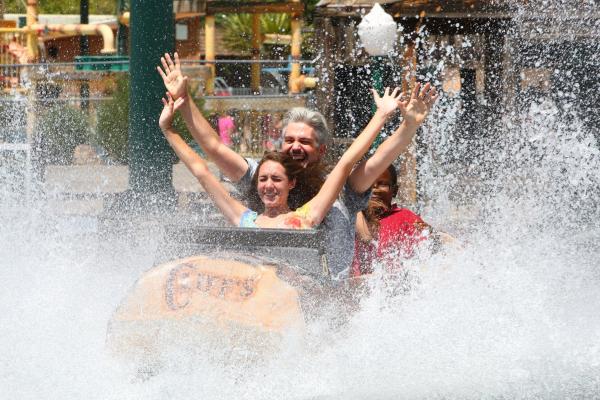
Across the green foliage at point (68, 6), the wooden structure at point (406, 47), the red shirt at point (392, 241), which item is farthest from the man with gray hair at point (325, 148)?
the green foliage at point (68, 6)

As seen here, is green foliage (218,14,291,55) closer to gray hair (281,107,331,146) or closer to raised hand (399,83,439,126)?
gray hair (281,107,331,146)

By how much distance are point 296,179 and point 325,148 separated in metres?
0.33

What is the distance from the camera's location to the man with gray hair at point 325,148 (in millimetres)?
5039

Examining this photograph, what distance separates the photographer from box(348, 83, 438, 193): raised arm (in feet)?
16.4

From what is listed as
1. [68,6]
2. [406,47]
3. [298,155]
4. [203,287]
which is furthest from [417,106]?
[68,6]

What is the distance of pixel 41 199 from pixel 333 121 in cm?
301

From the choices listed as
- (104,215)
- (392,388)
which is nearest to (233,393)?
(392,388)

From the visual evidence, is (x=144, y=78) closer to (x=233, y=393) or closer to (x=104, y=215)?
(x=104, y=215)

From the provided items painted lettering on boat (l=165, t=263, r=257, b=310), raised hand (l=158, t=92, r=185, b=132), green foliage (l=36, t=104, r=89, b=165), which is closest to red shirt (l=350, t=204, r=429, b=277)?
raised hand (l=158, t=92, r=185, b=132)

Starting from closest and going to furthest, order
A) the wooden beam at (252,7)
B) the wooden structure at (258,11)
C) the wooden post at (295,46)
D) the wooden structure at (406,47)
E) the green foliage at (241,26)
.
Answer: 1. the wooden structure at (406,47)
2. the wooden post at (295,46)
3. the wooden structure at (258,11)
4. the wooden beam at (252,7)
5. the green foliage at (241,26)

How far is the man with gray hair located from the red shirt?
379mm

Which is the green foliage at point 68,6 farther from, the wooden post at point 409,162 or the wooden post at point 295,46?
the wooden post at point 409,162

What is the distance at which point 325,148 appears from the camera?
5402 mm

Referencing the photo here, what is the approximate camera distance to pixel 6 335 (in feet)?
17.0
